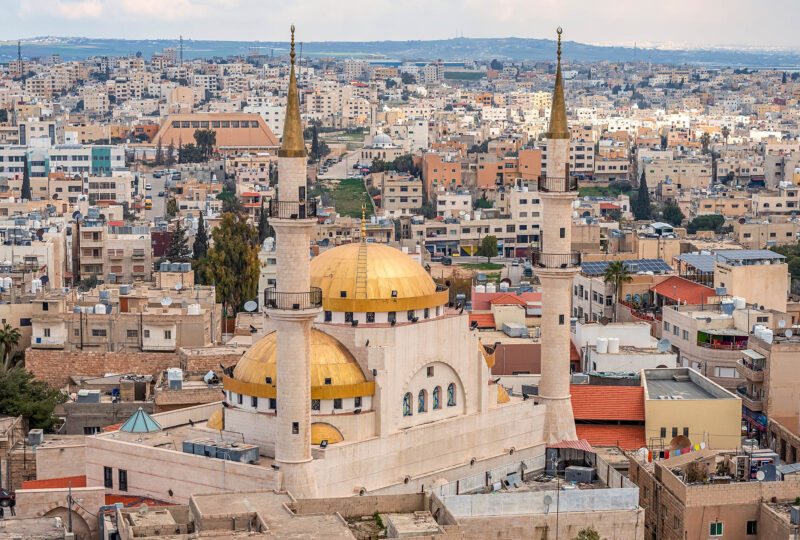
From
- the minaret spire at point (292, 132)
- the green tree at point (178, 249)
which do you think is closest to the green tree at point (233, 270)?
the green tree at point (178, 249)

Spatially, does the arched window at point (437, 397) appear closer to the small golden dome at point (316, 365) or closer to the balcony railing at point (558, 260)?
the small golden dome at point (316, 365)

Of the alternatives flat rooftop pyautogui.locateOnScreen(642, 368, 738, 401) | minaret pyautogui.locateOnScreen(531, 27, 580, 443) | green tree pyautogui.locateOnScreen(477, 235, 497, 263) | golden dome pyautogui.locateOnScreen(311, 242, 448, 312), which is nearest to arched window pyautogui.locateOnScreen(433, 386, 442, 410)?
golden dome pyautogui.locateOnScreen(311, 242, 448, 312)

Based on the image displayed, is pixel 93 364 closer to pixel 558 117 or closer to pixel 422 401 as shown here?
pixel 422 401

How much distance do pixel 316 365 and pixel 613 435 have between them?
8425 millimetres

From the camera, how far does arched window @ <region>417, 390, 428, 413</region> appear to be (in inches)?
1244

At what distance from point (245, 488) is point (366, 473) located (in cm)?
260

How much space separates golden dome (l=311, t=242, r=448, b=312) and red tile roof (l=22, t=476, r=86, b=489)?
5.65 metres

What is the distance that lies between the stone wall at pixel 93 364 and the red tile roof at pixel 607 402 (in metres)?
10.4

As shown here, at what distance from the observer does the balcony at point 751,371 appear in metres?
38.6

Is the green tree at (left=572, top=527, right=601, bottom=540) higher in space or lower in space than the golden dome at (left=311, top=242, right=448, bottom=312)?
lower

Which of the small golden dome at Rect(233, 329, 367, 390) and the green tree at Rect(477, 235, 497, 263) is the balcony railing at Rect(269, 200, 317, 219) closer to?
the small golden dome at Rect(233, 329, 367, 390)

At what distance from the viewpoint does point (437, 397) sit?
32062 millimetres

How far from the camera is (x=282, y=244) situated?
2856 centimetres

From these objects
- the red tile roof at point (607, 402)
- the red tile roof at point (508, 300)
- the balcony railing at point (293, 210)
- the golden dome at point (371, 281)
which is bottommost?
the red tile roof at point (607, 402)
